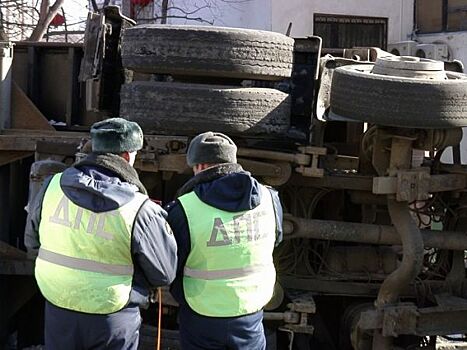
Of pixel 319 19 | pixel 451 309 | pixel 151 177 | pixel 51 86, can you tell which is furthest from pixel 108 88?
pixel 319 19

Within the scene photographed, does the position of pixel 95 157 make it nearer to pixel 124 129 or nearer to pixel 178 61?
pixel 124 129

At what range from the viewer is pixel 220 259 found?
3.42 meters

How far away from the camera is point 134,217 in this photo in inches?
128

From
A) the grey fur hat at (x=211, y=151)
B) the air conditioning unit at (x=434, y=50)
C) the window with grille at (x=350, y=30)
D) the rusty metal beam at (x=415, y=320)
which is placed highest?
the window with grille at (x=350, y=30)

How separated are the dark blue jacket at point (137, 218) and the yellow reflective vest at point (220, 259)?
0.41ft

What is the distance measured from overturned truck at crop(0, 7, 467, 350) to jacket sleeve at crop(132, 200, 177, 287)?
3.67ft

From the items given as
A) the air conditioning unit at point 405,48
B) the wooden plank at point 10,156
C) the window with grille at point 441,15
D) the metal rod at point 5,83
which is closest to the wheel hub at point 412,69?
the wooden plank at point 10,156

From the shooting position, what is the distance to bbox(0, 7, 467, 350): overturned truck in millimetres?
4312

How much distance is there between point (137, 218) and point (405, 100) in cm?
173

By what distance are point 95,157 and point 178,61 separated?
115cm

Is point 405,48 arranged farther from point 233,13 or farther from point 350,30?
point 233,13

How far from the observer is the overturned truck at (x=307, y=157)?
431cm

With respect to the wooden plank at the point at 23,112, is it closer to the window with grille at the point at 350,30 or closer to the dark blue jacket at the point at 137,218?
the dark blue jacket at the point at 137,218

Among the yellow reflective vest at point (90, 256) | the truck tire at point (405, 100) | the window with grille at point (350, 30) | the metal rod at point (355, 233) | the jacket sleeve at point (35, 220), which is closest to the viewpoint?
the yellow reflective vest at point (90, 256)
